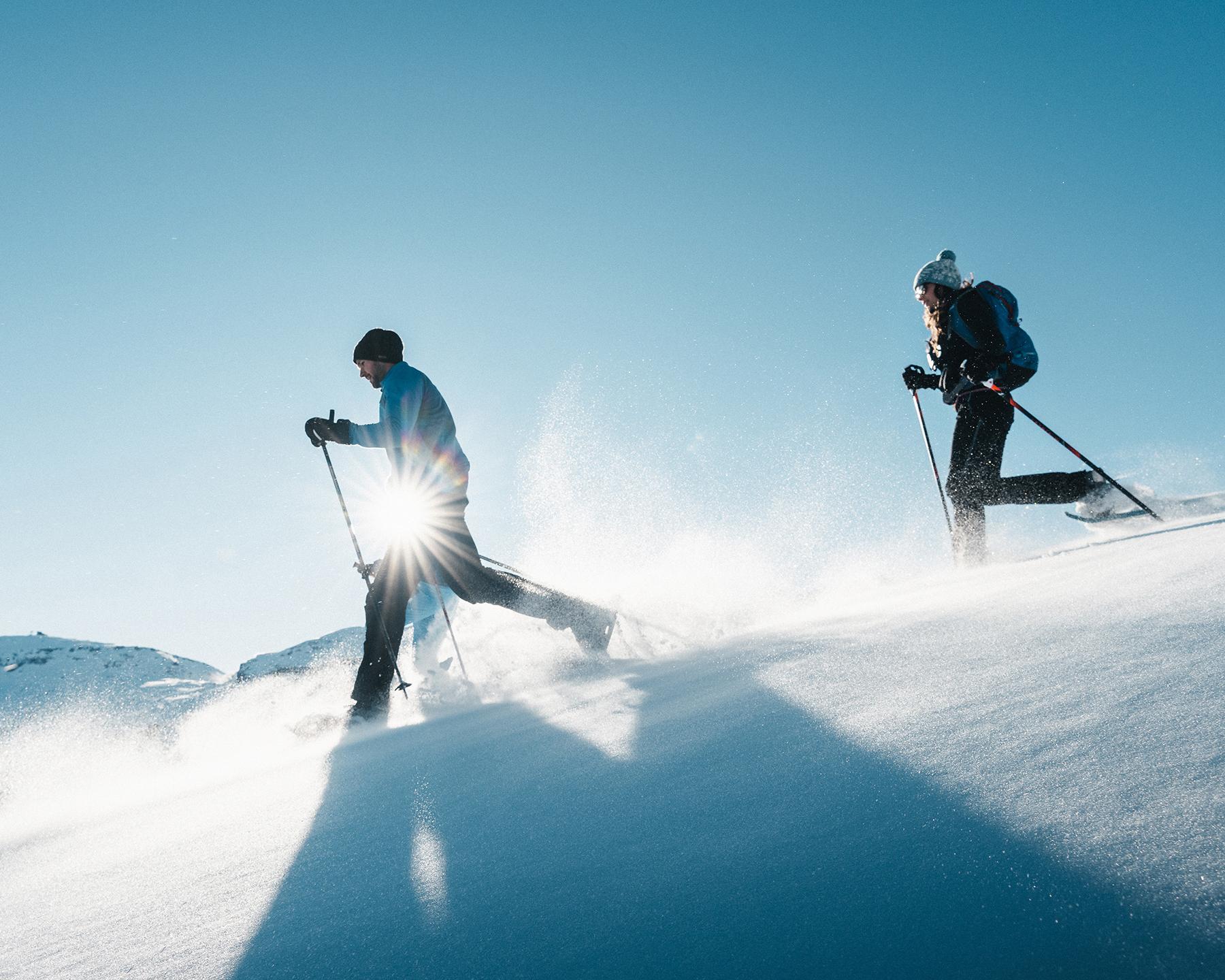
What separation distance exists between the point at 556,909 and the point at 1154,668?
1167mm

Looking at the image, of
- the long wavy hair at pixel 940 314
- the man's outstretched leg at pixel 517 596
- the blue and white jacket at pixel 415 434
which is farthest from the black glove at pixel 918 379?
the blue and white jacket at pixel 415 434

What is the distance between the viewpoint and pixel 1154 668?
1.23 meters

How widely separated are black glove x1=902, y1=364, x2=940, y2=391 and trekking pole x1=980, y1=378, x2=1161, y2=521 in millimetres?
509

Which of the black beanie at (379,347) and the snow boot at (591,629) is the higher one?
the black beanie at (379,347)

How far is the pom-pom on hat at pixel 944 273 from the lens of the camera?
4.91 metres

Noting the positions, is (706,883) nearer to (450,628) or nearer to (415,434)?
(415,434)

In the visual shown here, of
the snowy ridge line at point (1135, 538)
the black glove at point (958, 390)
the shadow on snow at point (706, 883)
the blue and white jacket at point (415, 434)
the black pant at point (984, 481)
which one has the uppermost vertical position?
the blue and white jacket at point (415, 434)

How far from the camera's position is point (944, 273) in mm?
4914

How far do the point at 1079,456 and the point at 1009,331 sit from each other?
1207mm

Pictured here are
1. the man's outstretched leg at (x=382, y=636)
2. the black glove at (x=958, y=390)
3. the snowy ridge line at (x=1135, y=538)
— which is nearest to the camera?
the snowy ridge line at (x=1135, y=538)

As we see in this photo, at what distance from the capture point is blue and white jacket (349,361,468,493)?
3.96 metres

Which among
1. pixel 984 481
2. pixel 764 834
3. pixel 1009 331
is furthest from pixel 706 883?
pixel 1009 331

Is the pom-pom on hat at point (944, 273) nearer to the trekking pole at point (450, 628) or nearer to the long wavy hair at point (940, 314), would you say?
the long wavy hair at point (940, 314)

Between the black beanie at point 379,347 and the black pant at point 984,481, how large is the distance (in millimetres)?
4005
